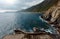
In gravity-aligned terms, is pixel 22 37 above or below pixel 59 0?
below

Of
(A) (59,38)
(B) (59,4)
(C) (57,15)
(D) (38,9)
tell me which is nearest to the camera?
(A) (59,38)

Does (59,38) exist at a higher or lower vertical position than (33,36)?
lower

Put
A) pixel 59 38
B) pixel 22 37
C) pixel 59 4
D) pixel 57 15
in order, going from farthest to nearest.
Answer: pixel 59 4 < pixel 57 15 < pixel 59 38 < pixel 22 37

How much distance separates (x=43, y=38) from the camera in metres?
24.0

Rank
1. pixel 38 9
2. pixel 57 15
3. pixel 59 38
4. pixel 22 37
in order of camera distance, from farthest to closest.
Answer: pixel 38 9 → pixel 57 15 → pixel 59 38 → pixel 22 37

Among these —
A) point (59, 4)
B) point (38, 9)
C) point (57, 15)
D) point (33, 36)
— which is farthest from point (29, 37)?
point (38, 9)

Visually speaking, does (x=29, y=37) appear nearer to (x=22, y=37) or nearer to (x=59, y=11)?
(x=22, y=37)

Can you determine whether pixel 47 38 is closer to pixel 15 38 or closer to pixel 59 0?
pixel 15 38

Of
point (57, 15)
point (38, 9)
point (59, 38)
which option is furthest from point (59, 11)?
point (38, 9)

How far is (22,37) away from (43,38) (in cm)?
329

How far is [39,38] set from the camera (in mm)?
23906

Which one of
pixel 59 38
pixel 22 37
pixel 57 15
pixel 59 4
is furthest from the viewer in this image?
pixel 59 4

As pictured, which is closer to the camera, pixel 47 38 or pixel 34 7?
pixel 47 38

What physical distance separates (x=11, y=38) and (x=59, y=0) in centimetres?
A: 5096
